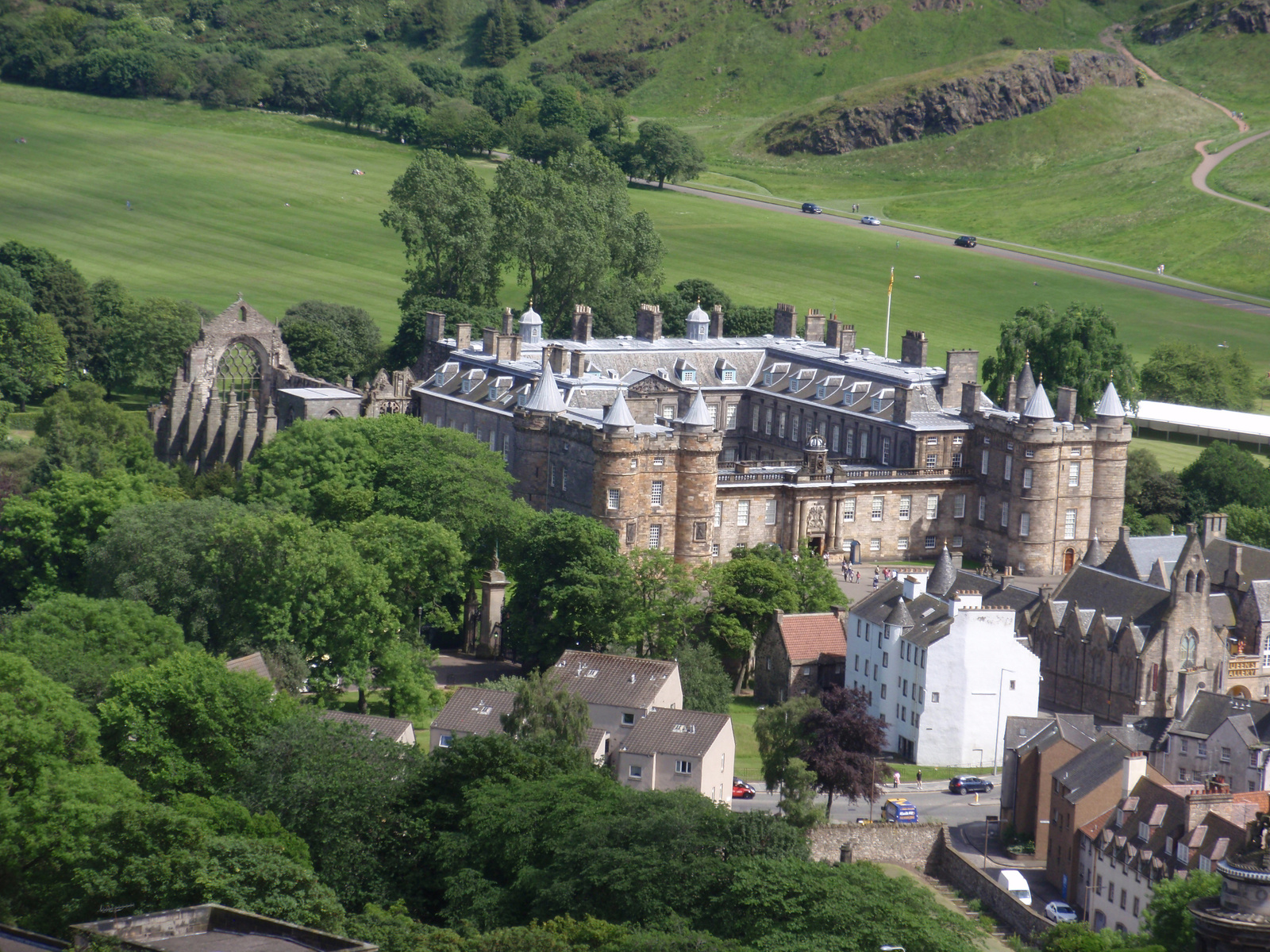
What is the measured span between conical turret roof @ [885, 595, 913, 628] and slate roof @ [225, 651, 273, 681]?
2498 cm

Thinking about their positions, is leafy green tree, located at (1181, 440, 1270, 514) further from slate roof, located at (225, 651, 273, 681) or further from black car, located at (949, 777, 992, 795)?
slate roof, located at (225, 651, 273, 681)

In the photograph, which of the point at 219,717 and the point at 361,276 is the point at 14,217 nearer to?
the point at 361,276

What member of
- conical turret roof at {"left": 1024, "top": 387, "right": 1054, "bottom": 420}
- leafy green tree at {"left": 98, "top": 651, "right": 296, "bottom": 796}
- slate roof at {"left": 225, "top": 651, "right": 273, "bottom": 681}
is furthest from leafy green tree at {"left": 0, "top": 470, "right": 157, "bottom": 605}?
conical turret roof at {"left": 1024, "top": 387, "right": 1054, "bottom": 420}

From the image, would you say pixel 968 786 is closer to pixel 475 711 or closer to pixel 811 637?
pixel 811 637

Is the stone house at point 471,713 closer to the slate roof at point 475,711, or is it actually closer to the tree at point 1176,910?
the slate roof at point 475,711

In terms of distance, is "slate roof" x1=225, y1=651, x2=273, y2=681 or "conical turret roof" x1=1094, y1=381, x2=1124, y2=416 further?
"conical turret roof" x1=1094, y1=381, x2=1124, y2=416

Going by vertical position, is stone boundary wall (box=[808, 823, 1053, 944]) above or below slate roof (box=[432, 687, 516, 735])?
below

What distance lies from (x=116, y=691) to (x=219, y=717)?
197 inches

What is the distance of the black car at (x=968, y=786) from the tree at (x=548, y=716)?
1608cm

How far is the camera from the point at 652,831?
6469cm

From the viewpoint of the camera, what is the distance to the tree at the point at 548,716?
77.2 metres

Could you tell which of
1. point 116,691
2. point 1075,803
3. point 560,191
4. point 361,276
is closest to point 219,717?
point 116,691

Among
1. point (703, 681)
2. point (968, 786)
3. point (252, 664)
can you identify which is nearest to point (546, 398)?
point (703, 681)

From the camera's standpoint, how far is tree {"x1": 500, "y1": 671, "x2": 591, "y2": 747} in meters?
77.2
